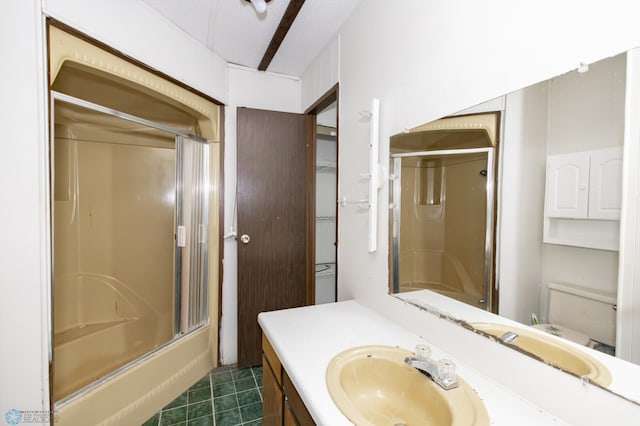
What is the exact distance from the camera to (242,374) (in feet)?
6.95

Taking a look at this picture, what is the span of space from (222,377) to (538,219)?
2246mm

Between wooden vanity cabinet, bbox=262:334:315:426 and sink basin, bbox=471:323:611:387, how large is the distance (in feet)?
2.05

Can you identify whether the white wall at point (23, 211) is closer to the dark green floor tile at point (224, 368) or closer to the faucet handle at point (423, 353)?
the dark green floor tile at point (224, 368)

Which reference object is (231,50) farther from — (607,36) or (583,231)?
(583,231)

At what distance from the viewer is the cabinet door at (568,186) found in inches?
25.5

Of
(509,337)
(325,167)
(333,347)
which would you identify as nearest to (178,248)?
(325,167)

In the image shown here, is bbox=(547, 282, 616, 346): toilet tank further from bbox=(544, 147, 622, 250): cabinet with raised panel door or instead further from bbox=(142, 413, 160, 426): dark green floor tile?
bbox=(142, 413, 160, 426): dark green floor tile

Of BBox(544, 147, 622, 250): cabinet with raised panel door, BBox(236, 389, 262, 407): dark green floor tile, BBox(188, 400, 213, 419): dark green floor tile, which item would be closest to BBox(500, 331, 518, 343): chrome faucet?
BBox(544, 147, 622, 250): cabinet with raised panel door

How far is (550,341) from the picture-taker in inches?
27.8

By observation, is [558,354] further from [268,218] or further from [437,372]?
[268,218]

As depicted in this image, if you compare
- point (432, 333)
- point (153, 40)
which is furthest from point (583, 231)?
point (153, 40)

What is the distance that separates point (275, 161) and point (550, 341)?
191 centimetres

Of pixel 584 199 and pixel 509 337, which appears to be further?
pixel 509 337

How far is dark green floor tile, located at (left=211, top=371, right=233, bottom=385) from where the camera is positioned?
2.04 m
